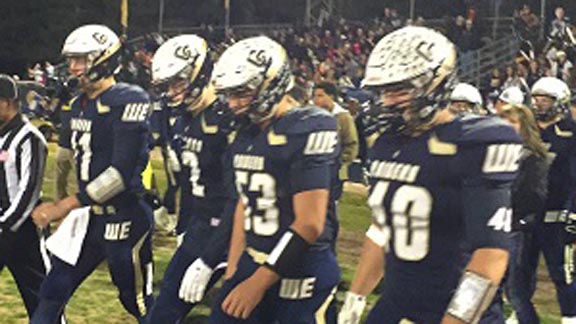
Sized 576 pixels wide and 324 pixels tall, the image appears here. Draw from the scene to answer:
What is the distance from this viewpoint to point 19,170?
21.4ft

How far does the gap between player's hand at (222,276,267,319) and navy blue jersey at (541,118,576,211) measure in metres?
4.51

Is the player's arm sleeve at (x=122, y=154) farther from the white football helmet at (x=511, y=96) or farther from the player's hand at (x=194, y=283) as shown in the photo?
the white football helmet at (x=511, y=96)

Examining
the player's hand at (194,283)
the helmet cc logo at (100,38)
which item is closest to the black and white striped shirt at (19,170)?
the helmet cc logo at (100,38)

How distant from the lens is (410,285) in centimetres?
404

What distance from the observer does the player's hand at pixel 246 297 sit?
454cm

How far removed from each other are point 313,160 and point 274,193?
300mm

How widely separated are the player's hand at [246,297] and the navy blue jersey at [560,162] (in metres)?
4.51

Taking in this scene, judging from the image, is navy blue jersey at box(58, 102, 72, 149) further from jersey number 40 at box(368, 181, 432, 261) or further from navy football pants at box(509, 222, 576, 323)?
navy football pants at box(509, 222, 576, 323)

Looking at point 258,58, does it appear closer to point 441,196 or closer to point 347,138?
point 441,196

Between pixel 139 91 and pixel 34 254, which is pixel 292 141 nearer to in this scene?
pixel 139 91

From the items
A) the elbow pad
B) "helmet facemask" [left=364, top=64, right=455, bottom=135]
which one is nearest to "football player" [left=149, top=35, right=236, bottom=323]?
the elbow pad

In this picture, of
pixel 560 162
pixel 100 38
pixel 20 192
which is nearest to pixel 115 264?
pixel 20 192

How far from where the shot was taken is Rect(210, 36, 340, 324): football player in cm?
459

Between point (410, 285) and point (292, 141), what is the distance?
107cm
